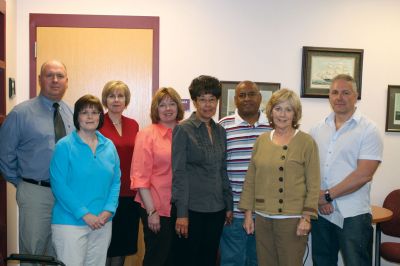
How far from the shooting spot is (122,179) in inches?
99.7

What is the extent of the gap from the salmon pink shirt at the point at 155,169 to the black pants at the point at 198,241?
10 cm

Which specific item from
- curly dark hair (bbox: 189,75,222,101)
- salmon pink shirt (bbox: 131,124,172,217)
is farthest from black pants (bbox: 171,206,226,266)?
curly dark hair (bbox: 189,75,222,101)

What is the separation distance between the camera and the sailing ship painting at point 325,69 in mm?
3432

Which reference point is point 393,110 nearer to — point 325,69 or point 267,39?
point 325,69

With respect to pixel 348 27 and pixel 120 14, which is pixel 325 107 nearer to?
pixel 348 27

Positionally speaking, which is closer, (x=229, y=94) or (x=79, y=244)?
(x=79, y=244)

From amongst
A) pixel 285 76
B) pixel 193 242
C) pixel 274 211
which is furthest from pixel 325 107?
pixel 193 242

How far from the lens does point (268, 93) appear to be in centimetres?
343

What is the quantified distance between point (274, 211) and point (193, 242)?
0.49 meters

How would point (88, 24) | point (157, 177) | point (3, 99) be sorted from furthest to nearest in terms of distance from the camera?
point (88, 24)
point (3, 99)
point (157, 177)

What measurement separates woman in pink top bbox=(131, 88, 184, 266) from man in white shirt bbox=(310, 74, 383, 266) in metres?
0.92

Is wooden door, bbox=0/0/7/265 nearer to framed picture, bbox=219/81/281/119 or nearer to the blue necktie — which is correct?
the blue necktie

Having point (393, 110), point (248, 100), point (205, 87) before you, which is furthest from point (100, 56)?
point (393, 110)

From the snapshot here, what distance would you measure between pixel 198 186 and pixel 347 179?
2.85 ft
